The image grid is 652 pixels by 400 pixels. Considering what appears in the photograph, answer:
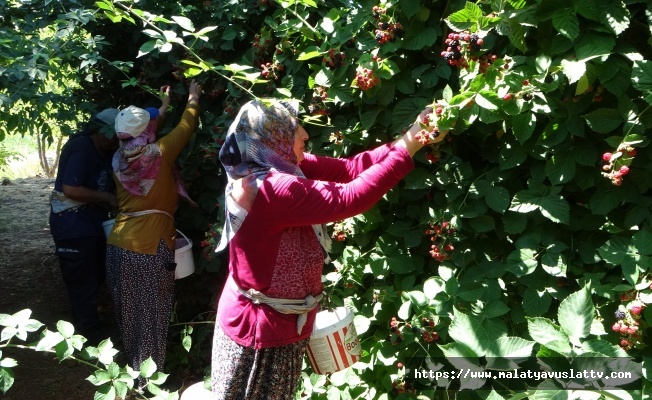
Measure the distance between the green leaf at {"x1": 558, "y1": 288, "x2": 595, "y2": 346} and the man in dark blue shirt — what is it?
295cm

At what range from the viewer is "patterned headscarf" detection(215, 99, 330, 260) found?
211 cm

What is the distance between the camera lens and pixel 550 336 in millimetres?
1566

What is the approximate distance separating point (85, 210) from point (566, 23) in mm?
3237

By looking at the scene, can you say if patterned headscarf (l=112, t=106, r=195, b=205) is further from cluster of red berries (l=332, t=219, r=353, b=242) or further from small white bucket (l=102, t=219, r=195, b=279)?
cluster of red berries (l=332, t=219, r=353, b=242)

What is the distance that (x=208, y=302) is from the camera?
395 centimetres

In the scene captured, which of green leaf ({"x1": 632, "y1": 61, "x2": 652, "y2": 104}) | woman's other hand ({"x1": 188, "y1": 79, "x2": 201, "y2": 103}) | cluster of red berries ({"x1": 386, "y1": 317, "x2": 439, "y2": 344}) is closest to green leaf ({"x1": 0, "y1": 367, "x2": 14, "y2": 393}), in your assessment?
cluster of red berries ({"x1": 386, "y1": 317, "x2": 439, "y2": 344})

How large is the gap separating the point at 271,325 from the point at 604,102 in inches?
51.9

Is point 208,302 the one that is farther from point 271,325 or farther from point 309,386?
point 271,325

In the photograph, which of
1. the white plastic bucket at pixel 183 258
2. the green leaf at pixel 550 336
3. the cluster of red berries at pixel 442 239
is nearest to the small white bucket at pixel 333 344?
the cluster of red berries at pixel 442 239

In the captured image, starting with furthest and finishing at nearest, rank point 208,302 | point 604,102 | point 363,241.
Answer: point 208,302 < point 363,241 < point 604,102

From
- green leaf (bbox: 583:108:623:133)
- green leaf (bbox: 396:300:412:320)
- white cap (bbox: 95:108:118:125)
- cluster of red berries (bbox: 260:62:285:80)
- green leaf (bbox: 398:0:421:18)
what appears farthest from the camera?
white cap (bbox: 95:108:118:125)

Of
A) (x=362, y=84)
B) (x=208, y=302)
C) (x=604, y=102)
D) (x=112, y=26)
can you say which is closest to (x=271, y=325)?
(x=362, y=84)

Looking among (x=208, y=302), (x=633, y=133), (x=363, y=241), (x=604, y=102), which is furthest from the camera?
(x=208, y=302)

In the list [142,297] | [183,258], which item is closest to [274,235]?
[183,258]
